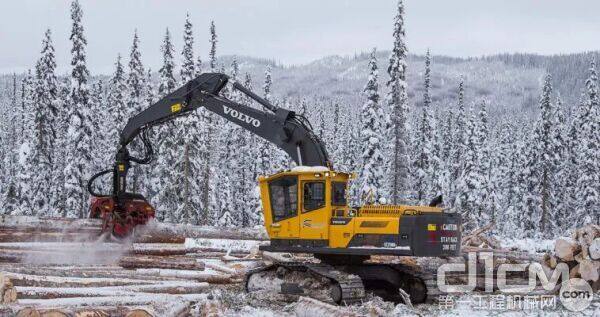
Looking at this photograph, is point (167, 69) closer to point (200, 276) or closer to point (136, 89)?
point (136, 89)

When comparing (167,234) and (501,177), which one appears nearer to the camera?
(167,234)

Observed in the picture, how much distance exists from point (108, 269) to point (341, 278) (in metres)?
7.06

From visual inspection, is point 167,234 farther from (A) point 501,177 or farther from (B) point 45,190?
(A) point 501,177

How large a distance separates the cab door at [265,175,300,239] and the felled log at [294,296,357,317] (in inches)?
94.3

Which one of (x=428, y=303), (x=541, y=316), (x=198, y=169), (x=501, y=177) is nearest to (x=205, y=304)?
(x=428, y=303)

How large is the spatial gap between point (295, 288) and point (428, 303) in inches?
124

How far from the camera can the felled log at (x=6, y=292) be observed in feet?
40.6

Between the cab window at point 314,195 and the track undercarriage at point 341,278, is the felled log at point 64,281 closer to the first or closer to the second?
the track undercarriage at point 341,278

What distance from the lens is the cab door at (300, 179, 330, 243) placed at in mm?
14211

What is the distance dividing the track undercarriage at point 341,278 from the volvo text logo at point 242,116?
11.7 feet

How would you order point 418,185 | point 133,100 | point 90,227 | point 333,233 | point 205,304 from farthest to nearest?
point 418,185
point 133,100
point 90,227
point 333,233
point 205,304

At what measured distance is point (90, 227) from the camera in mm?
20125

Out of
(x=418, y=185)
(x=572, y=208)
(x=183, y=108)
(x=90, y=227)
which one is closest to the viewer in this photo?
(x=183, y=108)

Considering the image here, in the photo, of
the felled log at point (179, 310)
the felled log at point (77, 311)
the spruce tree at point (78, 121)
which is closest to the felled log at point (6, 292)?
the felled log at point (77, 311)
